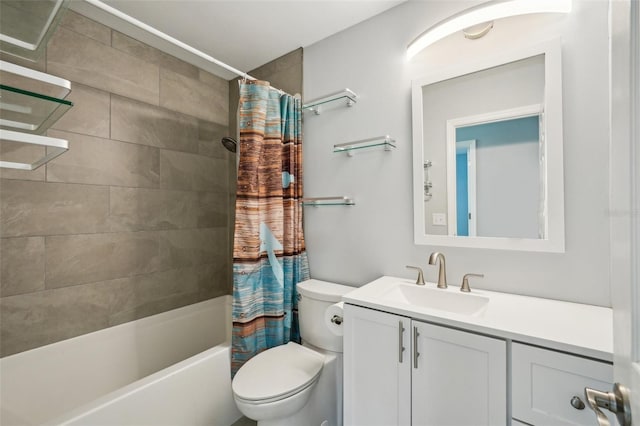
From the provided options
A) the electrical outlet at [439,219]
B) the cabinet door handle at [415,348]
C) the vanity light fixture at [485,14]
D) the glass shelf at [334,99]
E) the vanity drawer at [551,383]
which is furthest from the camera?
the glass shelf at [334,99]

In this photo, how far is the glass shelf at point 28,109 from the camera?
0.98 m

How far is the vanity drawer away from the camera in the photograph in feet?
2.72

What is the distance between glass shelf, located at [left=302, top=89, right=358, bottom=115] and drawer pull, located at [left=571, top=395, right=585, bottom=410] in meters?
1.67

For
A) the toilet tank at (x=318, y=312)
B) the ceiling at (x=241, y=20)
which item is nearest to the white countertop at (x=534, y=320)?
the toilet tank at (x=318, y=312)

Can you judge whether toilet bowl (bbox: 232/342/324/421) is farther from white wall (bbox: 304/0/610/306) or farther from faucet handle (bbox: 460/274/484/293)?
faucet handle (bbox: 460/274/484/293)

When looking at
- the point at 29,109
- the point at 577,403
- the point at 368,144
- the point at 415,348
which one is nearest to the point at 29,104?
the point at 29,109

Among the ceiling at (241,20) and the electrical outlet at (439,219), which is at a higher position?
the ceiling at (241,20)

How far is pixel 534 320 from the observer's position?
40.8 inches

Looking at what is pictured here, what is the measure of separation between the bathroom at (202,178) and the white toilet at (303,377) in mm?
279

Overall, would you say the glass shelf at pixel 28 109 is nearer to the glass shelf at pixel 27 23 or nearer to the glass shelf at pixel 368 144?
the glass shelf at pixel 27 23

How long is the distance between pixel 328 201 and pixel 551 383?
4.47ft

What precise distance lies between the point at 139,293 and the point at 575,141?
8.55 feet

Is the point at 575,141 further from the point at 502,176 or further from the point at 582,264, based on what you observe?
the point at 582,264

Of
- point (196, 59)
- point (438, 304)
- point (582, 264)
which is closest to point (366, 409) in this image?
point (438, 304)
